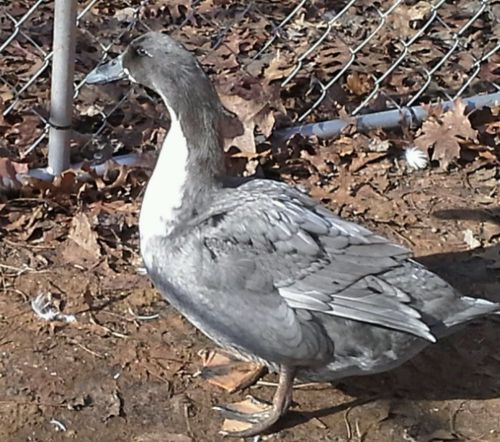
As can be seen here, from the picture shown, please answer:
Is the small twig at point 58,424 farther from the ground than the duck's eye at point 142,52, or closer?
closer

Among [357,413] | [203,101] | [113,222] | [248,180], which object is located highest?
[203,101]

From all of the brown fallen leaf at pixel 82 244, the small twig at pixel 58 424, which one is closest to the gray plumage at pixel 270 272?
the small twig at pixel 58 424

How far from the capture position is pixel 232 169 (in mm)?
4570

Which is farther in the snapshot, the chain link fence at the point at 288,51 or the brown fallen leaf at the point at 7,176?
the chain link fence at the point at 288,51

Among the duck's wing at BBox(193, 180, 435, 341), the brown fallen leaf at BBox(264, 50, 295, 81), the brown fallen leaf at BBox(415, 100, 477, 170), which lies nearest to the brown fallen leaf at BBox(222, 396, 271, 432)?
the duck's wing at BBox(193, 180, 435, 341)

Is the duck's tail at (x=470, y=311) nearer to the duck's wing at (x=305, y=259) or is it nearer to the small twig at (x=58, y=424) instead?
the duck's wing at (x=305, y=259)

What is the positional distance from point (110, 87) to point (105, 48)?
204 millimetres

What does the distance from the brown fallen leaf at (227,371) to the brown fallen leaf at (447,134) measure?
4.69 ft

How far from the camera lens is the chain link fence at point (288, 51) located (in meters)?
4.80

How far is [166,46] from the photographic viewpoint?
11.6ft

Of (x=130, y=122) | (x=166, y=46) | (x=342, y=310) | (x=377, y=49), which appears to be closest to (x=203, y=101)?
(x=166, y=46)

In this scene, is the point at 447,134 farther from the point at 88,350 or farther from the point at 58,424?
the point at 58,424

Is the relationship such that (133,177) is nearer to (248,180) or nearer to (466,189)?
(248,180)

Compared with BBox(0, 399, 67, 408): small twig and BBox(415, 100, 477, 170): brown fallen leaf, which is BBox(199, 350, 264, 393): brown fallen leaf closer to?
BBox(0, 399, 67, 408): small twig
